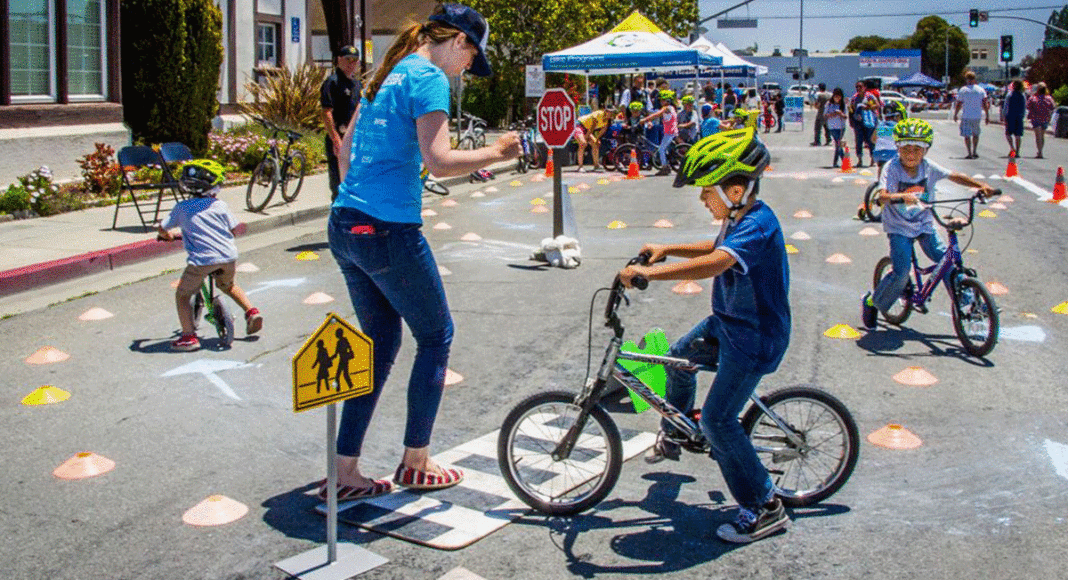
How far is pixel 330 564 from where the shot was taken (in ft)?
13.8

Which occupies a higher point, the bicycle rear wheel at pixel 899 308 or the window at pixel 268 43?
the window at pixel 268 43

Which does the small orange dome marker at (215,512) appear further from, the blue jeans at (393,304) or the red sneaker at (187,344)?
the red sneaker at (187,344)

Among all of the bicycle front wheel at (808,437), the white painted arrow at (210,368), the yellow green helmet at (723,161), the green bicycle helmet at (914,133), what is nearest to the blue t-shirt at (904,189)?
the green bicycle helmet at (914,133)

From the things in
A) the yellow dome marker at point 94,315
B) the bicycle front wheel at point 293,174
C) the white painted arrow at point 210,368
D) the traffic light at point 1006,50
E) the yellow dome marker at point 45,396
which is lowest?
the yellow dome marker at point 45,396

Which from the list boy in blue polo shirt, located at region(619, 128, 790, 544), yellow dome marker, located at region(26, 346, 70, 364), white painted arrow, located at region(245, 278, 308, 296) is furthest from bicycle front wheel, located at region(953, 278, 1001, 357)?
yellow dome marker, located at region(26, 346, 70, 364)

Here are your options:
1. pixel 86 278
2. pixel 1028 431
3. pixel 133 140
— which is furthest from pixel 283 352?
pixel 133 140

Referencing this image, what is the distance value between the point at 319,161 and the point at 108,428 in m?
14.9

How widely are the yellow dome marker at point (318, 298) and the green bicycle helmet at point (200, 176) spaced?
1665 millimetres

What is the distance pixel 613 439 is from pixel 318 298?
504cm

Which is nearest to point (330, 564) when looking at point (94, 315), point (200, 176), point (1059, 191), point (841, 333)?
point (200, 176)

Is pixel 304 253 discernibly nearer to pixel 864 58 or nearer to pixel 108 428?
pixel 108 428

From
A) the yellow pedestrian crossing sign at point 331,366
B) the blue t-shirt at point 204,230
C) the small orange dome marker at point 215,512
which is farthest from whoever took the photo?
the blue t-shirt at point 204,230

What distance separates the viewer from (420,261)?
463 centimetres

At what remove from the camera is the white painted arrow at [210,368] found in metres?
6.89
